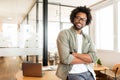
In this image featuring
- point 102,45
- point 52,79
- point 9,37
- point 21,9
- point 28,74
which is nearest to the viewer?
point 52,79

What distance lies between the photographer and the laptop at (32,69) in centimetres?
205

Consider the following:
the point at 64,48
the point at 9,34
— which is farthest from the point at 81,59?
the point at 9,34

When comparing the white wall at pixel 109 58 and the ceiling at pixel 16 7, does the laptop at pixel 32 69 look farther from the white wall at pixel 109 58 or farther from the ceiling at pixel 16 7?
the white wall at pixel 109 58

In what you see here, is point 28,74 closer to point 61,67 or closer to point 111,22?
point 61,67

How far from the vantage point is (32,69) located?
2.07 metres

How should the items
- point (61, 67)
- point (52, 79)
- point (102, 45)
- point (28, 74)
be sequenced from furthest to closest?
point (102, 45)
point (28, 74)
point (52, 79)
point (61, 67)

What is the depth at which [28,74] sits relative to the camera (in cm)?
210

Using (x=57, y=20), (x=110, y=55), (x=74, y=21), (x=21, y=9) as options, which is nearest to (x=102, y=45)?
(x=110, y=55)

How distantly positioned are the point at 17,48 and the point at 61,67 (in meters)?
1.55

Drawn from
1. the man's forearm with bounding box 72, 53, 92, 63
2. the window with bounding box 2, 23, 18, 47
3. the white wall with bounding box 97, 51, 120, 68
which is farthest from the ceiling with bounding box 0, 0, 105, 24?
the man's forearm with bounding box 72, 53, 92, 63

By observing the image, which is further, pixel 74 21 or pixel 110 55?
pixel 110 55

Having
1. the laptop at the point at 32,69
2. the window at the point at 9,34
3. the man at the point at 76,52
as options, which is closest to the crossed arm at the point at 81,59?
the man at the point at 76,52

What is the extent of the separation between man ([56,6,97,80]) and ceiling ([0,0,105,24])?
1557 millimetres

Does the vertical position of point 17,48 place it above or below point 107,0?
below
